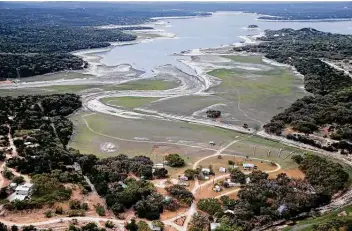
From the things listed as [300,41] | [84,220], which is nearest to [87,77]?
[84,220]

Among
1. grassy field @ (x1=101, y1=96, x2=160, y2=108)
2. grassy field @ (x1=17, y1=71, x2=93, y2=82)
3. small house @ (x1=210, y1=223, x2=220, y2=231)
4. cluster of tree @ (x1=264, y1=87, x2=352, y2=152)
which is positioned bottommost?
grassy field @ (x1=17, y1=71, x2=93, y2=82)

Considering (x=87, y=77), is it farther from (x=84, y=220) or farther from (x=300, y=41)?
(x=300, y=41)

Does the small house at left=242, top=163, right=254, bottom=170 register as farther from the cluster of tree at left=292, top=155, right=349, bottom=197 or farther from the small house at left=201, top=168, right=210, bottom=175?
the cluster of tree at left=292, top=155, right=349, bottom=197

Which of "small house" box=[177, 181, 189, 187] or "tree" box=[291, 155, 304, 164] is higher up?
"tree" box=[291, 155, 304, 164]

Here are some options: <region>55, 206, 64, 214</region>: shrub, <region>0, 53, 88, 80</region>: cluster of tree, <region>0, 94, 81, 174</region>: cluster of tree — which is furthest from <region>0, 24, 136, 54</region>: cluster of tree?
<region>55, 206, 64, 214</region>: shrub

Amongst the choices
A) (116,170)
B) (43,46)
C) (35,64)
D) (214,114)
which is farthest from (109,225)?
(43,46)

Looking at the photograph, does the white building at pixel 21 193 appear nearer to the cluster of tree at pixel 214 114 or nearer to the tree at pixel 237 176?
the tree at pixel 237 176
